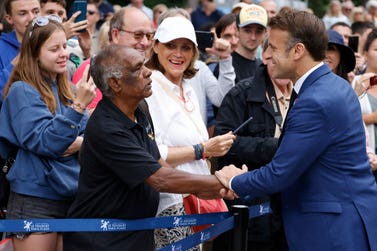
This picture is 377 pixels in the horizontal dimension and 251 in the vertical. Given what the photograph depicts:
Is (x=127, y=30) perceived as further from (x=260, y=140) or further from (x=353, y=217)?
(x=353, y=217)

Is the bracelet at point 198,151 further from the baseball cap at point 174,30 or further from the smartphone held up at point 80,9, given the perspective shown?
the smartphone held up at point 80,9

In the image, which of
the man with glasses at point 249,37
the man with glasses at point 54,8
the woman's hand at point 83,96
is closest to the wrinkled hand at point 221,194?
the woman's hand at point 83,96

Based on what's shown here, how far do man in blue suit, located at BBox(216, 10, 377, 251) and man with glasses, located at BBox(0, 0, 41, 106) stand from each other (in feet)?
9.09

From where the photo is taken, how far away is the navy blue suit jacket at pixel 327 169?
469 centimetres

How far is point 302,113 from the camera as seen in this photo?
4.70m

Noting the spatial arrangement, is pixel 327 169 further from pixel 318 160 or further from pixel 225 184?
pixel 225 184

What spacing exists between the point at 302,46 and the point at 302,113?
1.55 feet

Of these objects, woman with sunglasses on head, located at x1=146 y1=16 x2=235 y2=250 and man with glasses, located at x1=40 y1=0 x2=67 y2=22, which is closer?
woman with sunglasses on head, located at x1=146 y1=16 x2=235 y2=250

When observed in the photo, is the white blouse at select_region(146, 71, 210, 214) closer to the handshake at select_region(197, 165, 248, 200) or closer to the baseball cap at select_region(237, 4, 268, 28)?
the handshake at select_region(197, 165, 248, 200)

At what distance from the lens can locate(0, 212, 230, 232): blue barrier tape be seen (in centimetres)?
482

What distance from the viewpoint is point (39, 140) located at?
540 centimetres

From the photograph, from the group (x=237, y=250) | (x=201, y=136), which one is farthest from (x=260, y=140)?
(x=237, y=250)

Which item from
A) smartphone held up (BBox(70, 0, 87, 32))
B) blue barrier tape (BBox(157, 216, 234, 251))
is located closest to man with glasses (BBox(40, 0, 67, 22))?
smartphone held up (BBox(70, 0, 87, 32))

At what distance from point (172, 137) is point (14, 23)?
229 cm
